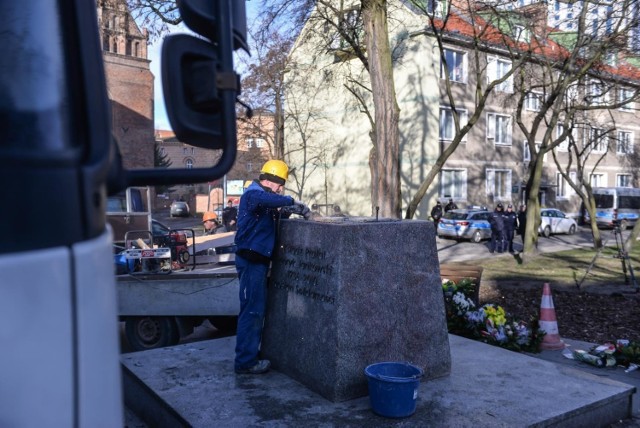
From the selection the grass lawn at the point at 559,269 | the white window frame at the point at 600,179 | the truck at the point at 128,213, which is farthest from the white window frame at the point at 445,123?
the truck at the point at 128,213

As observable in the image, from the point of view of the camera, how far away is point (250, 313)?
5215 mm

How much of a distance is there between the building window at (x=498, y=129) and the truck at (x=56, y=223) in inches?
1357

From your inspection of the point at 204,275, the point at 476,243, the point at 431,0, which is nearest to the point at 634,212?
the point at 476,243

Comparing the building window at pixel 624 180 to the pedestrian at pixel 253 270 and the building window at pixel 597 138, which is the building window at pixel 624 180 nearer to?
the building window at pixel 597 138

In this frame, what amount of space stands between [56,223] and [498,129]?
35763 mm

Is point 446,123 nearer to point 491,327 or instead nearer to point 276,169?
point 491,327

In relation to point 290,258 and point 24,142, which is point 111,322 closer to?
point 24,142

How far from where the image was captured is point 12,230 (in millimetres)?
1352

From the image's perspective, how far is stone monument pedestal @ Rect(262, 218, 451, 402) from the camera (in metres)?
4.56

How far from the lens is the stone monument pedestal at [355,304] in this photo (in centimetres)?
456

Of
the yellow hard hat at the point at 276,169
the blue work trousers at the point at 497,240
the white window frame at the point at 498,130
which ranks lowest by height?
the blue work trousers at the point at 497,240

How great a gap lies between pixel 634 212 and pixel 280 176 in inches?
1482

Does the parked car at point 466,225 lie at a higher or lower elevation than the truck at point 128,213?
lower

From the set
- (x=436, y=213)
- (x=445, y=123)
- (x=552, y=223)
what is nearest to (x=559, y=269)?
(x=436, y=213)
